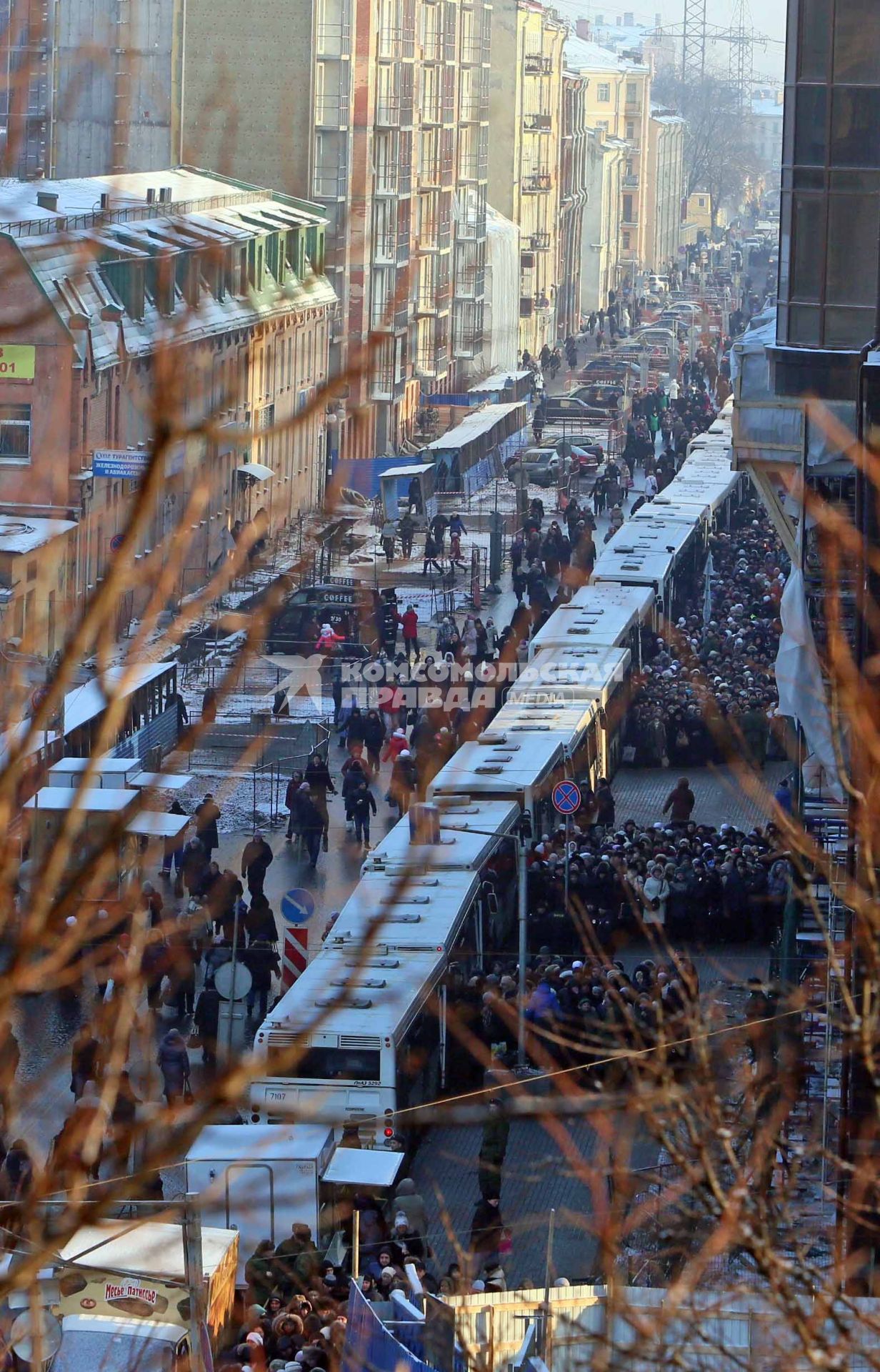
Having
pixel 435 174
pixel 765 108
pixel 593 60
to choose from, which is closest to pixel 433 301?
pixel 435 174

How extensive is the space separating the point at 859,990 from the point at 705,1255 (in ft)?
14.9

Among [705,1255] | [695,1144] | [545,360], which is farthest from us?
[545,360]

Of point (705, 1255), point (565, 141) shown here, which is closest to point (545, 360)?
point (565, 141)

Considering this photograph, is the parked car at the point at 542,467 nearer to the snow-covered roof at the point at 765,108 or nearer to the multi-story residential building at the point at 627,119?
the multi-story residential building at the point at 627,119

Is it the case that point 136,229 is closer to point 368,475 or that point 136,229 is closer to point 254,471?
point 254,471

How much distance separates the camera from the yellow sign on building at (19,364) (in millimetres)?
29188

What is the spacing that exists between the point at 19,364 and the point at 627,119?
7513cm

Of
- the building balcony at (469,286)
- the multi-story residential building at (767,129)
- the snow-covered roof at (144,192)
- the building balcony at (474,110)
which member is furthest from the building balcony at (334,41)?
the multi-story residential building at (767,129)

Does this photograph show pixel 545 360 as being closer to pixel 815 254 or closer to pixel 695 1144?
pixel 815 254

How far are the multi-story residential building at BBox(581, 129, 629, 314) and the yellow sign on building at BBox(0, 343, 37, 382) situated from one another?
188ft

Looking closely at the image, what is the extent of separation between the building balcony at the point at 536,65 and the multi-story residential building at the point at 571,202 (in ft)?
14.5

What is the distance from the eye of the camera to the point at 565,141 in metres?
76.7

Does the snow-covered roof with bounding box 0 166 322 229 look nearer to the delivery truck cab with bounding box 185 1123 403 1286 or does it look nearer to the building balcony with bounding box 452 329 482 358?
the building balcony with bounding box 452 329 482 358

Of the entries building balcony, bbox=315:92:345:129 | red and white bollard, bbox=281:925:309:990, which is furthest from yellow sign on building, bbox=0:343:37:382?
building balcony, bbox=315:92:345:129
